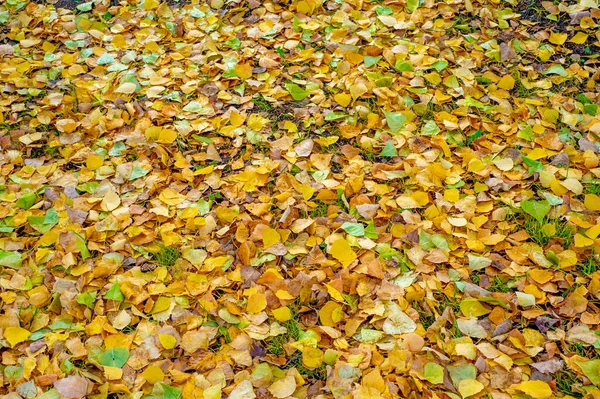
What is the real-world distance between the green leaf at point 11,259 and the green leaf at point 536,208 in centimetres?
213

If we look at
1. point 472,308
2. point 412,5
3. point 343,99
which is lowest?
point 472,308

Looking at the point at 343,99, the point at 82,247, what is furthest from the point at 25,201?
the point at 343,99

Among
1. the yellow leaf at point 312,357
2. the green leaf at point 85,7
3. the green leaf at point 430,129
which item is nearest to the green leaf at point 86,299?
the yellow leaf at point 312,357

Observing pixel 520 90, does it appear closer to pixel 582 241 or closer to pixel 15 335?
pixel 582 241

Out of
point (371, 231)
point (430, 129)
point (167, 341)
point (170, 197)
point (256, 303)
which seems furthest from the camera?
point (430, 129)

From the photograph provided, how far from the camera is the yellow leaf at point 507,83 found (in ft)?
9.84

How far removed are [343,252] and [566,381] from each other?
91 cm

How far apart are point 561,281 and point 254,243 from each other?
1.22 metres

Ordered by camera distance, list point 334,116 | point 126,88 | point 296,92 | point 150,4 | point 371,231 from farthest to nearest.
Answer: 1. point 150,4
2. point 126,88
3. point 296,92
4. point 334,116
5. point 371,231

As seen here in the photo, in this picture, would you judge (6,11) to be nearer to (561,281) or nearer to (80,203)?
(80,203)

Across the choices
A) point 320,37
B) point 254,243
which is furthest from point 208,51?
point 254,243

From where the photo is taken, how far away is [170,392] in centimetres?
193

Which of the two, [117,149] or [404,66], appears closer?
[117,149]

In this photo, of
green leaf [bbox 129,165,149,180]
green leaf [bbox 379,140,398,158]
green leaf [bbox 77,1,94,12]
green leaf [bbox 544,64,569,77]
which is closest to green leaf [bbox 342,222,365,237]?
green leaf [bbox 379,140,398,158]
